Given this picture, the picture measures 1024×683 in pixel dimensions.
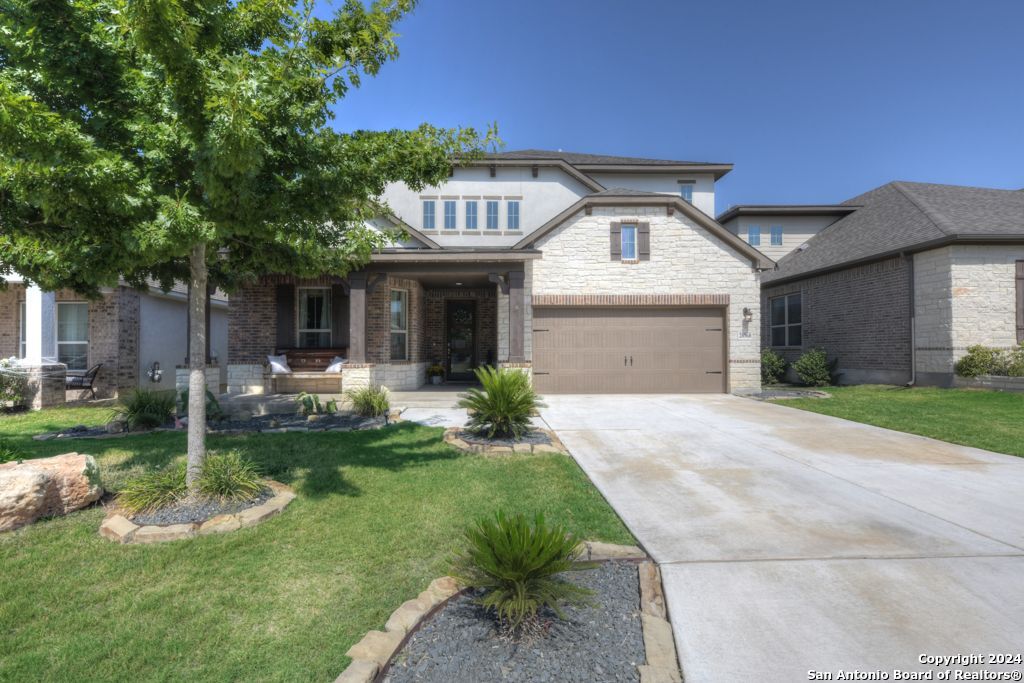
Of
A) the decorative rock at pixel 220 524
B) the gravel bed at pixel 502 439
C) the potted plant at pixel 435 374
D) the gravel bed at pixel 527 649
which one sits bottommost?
the gravel bed at pixel 527 649

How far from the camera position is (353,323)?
1204cm

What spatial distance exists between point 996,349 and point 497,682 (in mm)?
16410

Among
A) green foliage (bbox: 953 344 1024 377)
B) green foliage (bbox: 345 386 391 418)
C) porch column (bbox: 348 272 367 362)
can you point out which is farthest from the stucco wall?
green foliage (bbox: 345 386 391 418)

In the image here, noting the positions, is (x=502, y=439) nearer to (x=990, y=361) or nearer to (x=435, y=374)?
(x=435, y=374)

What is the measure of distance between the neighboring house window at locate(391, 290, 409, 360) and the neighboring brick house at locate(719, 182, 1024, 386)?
47.0 ft

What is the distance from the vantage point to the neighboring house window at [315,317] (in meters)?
13.5

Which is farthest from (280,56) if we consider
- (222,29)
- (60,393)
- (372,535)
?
(60,393)

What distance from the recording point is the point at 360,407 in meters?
9.42

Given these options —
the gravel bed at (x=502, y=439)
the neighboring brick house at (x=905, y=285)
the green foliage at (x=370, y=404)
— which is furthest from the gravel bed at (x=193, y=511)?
the neighboring brick house at (x=905, y=285)

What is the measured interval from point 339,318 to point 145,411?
5.70 metres

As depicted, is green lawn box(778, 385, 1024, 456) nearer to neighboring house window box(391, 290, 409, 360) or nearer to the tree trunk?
the tree trunk

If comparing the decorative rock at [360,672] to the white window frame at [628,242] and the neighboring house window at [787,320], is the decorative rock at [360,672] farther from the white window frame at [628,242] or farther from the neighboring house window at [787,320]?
the neighboring house window at [787,320]

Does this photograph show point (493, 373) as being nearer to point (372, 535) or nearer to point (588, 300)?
point (372, 535)

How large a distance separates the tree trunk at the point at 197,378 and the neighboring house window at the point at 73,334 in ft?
37.1
